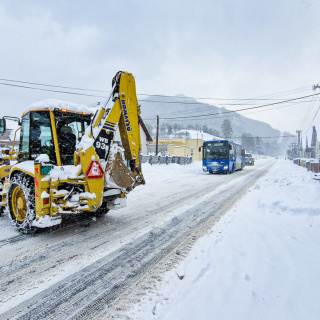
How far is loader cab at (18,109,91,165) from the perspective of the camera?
14.0 feet

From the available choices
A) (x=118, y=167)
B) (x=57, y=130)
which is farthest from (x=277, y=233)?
(x=57, y=130)

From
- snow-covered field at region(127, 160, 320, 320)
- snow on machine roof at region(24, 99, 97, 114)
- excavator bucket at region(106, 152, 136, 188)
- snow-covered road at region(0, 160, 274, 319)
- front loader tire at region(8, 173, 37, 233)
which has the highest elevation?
snow on machine roof at region(24, 99, 97, 114)

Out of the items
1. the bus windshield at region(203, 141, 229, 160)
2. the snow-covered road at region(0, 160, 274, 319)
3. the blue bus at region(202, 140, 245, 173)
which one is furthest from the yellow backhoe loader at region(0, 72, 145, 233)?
the bus windshield at region(203, 141, 229, 160)

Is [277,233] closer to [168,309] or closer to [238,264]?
[238,264]

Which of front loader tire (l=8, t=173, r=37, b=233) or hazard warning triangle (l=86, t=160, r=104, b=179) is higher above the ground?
hazard warning triangle (l=86, t=160, r=104, b=179)

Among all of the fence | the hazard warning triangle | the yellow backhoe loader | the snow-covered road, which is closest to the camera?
the snow-covered road

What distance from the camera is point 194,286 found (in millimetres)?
2537

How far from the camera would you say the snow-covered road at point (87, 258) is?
2.30 meters

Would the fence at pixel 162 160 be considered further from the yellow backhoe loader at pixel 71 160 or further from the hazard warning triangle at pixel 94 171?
the hazard warning triangle at pixel 94 171

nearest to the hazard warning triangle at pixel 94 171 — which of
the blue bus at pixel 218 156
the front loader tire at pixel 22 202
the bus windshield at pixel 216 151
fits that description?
the front loader tire at pixel 22 202

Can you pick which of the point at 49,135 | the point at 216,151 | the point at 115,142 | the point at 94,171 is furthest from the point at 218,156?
the point at 49,135

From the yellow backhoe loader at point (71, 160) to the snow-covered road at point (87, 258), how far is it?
1.55 feet

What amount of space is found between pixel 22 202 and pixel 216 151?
1558cm

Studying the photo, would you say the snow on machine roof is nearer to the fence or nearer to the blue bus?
the blue bus
